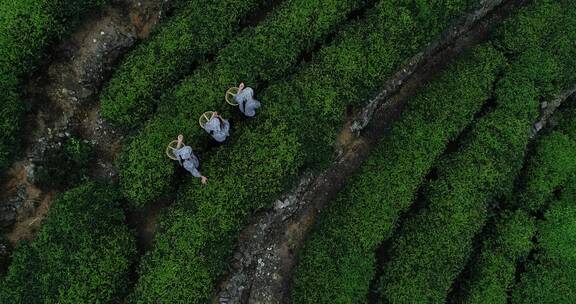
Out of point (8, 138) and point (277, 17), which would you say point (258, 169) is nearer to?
point (277, 17)

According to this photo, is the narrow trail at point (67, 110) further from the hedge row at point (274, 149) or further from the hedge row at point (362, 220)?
the hedge row at point (362, 220)

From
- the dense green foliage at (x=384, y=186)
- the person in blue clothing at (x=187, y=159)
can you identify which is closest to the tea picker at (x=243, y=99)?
the person in blue clothing at (x=187, y=159)

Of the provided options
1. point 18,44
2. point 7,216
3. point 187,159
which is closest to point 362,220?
point 187,159

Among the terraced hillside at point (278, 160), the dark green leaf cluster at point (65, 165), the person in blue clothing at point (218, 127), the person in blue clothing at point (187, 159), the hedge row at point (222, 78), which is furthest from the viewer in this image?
the dark green leaf cluster at point (65, 165)

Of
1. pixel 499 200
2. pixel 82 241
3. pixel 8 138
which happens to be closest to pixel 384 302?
pixel 499 200

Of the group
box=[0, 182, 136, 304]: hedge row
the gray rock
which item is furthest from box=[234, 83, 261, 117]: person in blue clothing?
the gray rock

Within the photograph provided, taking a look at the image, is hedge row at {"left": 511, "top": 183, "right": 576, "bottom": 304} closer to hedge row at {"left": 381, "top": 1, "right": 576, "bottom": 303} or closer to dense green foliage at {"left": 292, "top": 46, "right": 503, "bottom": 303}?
hedge row at {"left": 381, "top": 1, "right": 576, "bottom": 303}
